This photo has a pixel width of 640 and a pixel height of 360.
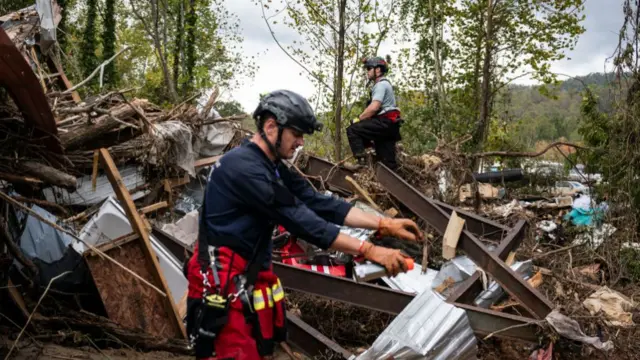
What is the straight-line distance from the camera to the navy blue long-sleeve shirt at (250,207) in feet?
9.99

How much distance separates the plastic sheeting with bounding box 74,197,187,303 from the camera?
18.9ft

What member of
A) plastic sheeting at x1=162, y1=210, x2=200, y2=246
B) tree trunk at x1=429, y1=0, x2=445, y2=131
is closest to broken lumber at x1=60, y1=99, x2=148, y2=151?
plastic sheeting at x1=162, y1=210, x2=200, y2=246

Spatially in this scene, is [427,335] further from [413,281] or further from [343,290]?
[413,281]

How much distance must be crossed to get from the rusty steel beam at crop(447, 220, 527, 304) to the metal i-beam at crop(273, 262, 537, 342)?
26 cm

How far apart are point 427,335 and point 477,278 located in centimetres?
124

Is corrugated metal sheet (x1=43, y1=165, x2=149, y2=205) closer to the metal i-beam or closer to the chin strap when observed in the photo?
the metal i-beam

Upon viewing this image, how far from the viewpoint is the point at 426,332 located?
4301mm

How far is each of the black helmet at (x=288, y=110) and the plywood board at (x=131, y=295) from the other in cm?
269

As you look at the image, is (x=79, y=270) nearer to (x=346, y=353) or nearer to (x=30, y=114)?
(x=30, y=114)

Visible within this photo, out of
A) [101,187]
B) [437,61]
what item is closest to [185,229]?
[101,187]

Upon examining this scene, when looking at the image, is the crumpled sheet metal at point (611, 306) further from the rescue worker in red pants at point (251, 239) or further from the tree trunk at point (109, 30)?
the tree trunk at point (109, 30)

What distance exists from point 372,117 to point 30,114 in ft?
15.9

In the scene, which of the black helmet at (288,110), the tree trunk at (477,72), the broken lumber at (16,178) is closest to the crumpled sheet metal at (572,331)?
the black helmet at (288,110)

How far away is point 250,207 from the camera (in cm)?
309
